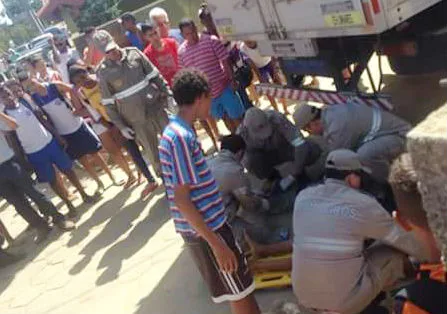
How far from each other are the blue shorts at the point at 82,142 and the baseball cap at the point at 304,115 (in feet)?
10.3

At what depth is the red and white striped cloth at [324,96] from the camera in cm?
462

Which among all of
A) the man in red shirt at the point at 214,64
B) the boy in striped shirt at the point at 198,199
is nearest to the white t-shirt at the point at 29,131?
the man in red shirt at the point at 214,64

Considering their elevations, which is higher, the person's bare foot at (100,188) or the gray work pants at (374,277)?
the gray work pants at (374,277)

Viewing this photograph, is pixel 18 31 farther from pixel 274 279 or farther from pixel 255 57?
pixel 274 279

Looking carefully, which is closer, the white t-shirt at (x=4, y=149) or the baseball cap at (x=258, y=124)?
the baseball cap at (x=258, y=124)

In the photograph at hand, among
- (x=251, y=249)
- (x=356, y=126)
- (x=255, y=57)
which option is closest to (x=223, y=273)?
(x=251, y=249)

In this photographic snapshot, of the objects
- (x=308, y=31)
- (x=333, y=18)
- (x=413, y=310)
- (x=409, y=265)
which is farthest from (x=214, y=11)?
(x=413, y=310)

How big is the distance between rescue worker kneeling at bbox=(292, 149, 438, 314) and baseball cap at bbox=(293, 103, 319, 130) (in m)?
1.63

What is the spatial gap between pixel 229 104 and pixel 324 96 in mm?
1356

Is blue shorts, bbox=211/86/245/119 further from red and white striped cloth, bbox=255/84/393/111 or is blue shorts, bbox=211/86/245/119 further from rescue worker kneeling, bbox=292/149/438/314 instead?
rescue worker kneeling, bbox=292/149/438/314

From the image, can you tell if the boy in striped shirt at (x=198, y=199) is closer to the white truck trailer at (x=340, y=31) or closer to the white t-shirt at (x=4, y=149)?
the white truck trailer at (x=340, y=31)

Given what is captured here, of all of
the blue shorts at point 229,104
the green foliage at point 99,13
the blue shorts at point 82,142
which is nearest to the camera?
the blue shorts at point 229,104

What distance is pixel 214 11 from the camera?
5695 mm

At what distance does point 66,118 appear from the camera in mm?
6555
